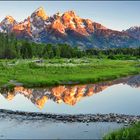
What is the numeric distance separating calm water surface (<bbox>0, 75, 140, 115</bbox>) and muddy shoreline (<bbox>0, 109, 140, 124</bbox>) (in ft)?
11.4

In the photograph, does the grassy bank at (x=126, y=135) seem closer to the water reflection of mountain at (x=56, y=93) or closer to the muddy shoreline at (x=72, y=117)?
the muddy shoreline at (x=72, y=117)

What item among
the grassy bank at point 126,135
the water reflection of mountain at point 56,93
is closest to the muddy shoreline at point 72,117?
the water reflection of mountain at point 56,93

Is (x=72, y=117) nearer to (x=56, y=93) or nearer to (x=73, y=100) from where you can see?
(x=73, y=100)

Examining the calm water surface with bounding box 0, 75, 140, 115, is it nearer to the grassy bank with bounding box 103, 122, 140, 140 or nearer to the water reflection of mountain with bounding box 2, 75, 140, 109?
the water reflection of mountain with bounding box 2, 75, 140, 109

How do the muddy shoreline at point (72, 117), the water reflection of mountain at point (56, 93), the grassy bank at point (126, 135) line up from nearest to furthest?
the grassy bank at point (126, 135) < the muddy shoreline at point (72, 117) < the water reflection of mountain at point (56, 93)

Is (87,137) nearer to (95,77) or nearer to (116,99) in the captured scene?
(116,99)

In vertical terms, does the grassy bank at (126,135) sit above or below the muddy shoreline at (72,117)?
above

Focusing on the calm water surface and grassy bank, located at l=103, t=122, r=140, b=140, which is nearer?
grassy bank, located at l=103, t=122, r=140, b=140

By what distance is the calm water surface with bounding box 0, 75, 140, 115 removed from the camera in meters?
47.0

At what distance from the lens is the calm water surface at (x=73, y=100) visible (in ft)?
154

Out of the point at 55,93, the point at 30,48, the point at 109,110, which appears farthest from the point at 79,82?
the point at 30,48

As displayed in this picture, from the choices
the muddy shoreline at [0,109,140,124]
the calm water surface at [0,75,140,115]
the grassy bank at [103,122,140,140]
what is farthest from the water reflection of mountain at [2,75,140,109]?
the grassy bank at [103,122,140,140]

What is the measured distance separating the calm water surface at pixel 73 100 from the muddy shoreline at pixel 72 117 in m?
3.47

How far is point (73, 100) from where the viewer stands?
55.2 m
